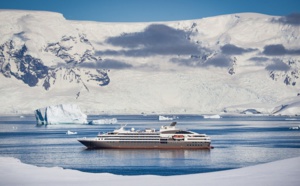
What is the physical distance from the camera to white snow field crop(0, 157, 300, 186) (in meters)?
45.8

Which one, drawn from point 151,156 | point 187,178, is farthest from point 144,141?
point 187,178

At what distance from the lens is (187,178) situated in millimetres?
51688

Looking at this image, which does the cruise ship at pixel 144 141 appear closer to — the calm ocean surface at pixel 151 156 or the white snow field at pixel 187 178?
the calm ocean surface at pixel 151 156

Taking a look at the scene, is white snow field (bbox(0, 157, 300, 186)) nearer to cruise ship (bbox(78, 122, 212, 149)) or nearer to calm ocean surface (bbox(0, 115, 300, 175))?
calm ocean surface (bbox(0, 115, 300, 175))

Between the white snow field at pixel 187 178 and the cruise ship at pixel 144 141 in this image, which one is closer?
the white snow field at pixel 187 178

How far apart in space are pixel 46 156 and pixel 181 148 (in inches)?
1193

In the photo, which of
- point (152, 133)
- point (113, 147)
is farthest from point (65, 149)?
point (152, 133)

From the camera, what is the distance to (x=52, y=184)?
49.9 m

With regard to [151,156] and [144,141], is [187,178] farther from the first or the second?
[144,141]

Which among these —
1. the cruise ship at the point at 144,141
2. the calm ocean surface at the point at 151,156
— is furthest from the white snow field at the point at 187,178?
the cruise ship at the point at 144,141

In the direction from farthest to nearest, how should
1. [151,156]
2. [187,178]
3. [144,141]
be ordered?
1. [144,141]
2. [151,156]
3. [187,178]

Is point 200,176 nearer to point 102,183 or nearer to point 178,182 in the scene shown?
point 178,182

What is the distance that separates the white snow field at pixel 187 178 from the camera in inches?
1805

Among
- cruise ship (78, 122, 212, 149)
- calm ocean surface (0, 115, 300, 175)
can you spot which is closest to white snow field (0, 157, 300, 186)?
calm ocean surface (0, 115, 300, 175)
